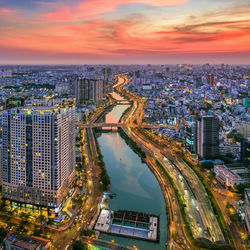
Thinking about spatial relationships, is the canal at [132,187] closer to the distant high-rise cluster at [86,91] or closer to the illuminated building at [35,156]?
the illuminated building at [35,156]

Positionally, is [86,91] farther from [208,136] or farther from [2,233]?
[2,233]

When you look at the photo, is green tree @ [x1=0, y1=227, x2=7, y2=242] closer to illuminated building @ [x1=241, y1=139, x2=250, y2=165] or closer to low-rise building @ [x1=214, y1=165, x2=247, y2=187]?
low-rise building @ [x1=214, y1=165, x2=247, y2=187]

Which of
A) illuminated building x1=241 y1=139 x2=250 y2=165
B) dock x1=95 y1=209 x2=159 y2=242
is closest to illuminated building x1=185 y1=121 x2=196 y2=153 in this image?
illuminated building x1=241 y1=139 x2=250 y2=165

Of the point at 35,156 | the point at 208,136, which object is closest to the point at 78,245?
the point at 35,156

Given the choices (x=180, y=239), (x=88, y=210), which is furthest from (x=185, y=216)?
(x=88, y=210)

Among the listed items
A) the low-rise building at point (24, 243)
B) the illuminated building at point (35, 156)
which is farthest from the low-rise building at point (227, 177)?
the low-rise building at point (24, 243)

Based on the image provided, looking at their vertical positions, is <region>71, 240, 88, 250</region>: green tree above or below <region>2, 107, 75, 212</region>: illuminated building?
below
